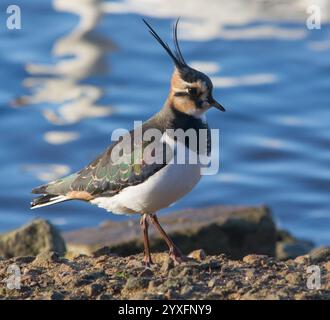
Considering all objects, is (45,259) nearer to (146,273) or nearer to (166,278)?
(146,273)

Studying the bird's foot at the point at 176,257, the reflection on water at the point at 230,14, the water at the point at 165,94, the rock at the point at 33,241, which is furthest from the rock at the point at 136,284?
the reflection on water at the point at 230,14

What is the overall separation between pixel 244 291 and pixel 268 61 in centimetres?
1348

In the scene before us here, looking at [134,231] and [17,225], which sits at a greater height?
[17,225]

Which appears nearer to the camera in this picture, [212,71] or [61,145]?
[61,145]

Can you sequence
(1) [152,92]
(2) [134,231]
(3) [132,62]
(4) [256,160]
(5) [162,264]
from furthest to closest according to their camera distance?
(3) [132,62], (1) [152,92], (4) [256,160], (2) [134,231], (5) [162,264]

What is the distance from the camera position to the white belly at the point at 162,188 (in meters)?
8.66

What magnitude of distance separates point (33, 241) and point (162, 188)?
3.19 meters

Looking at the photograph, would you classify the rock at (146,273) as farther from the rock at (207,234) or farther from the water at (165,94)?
the water at (165,94)

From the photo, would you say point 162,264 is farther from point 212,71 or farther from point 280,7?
point 280,7

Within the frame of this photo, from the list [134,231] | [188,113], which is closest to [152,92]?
[134,231]

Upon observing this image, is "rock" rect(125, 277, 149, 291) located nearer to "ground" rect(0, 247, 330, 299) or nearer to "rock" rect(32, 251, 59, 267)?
"ground" rect(0, 247, 330, 299)

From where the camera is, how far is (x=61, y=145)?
18531 mm

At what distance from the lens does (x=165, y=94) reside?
18797mm

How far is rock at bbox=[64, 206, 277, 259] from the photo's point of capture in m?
12.6
